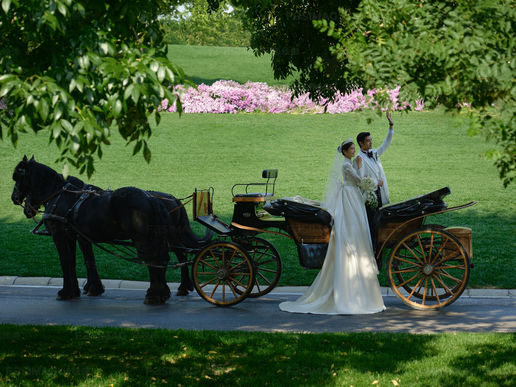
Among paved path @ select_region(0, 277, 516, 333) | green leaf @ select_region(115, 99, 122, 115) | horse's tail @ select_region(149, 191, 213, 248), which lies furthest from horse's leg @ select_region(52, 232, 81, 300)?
green leaf @ select_region(115, 99, 122, 115)

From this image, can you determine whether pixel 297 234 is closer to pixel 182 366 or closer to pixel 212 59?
pixel 182 366

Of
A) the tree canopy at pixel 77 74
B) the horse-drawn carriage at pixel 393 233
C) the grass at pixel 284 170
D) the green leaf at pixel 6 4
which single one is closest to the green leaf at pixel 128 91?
the tree canopy at pixel 77 74

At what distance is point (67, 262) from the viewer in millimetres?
9820

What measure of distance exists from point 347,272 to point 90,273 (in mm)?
3631

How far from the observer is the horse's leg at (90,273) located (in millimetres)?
10062

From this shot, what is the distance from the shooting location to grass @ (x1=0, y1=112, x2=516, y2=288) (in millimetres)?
12453

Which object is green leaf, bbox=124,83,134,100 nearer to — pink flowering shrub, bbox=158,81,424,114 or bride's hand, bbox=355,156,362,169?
bride's hand, bbox=355,156,362,169

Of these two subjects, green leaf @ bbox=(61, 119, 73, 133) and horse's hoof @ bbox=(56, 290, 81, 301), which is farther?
horse's hoof @ bbox=(56, 290, 81, 301)

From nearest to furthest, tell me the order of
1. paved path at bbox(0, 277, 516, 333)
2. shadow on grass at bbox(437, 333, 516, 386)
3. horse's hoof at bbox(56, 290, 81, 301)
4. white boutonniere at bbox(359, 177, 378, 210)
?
shadow on grass at bbox(437, 333, 516, 386), paved path at bbox(0, 277, 516, 333), white boutonniere at bbox(359, 177, 378, 210), horse's hoof at bbox(56, 290, 81, 301)

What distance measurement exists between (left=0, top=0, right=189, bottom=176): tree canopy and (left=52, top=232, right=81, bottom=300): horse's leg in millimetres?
4962

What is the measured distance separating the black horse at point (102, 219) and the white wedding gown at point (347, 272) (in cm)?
173

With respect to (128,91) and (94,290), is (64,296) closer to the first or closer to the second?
(94,290)

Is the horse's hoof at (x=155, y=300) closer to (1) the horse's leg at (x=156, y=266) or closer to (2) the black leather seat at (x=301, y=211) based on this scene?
(1) the horse's leg at (x=156, y=266)

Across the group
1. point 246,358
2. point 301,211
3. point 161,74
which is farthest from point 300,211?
point 161,74
